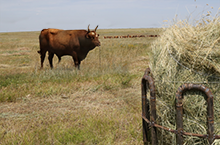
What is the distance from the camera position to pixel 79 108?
17.4 ft

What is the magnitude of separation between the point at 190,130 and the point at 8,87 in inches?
234

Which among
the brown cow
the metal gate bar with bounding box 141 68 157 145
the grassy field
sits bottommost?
the grassy field

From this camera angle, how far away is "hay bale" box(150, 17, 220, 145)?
2.74 m

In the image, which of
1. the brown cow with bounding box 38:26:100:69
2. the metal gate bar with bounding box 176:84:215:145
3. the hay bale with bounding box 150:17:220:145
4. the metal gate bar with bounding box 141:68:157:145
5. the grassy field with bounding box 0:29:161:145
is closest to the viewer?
the metal gate bar with bounding box 176:84:215:145

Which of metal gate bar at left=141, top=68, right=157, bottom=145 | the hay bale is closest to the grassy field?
metal gate bar at left=141, top=68, right=157, bottom=145

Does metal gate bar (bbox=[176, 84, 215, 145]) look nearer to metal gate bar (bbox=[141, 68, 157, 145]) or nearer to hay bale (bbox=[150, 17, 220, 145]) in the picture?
hay bale (bbox=[150, 17, 220, 145])

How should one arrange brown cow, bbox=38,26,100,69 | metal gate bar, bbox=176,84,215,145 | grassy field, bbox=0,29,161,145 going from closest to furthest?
1. metal gate bar, bbox=176,84,215,145
2. grassy field, bbox=0,29,161,145
3. brown cow, bbox=38,26,100,69

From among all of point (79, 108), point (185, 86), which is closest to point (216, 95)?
point (185, 86)

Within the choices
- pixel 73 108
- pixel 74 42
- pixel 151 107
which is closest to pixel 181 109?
pixel 151 107

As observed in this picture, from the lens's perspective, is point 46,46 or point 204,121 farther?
point 46,46

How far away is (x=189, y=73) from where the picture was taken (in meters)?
2.82

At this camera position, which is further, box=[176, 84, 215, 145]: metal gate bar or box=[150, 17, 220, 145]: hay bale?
box=[150, 17, 220, 145]: hay bale

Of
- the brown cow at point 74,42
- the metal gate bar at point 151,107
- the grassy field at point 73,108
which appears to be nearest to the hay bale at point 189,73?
the metal gate bar at point 151,107

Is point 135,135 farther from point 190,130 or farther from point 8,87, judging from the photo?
point 8,87
